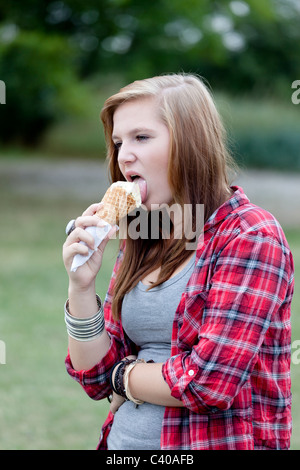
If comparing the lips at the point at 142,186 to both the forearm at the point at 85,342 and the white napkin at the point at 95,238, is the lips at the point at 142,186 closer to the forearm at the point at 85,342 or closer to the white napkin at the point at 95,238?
the white napkin at the point at 95,238

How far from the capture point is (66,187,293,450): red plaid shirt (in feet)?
5.17

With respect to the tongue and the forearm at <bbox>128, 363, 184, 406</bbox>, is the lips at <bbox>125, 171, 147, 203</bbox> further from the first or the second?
the forearm at <bbox>128, 363, 184, 406</bbox>

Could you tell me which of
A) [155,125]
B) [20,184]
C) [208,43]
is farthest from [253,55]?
[155,125]

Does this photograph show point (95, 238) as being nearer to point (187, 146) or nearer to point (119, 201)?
point (119, 201)

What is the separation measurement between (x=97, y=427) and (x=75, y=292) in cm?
271

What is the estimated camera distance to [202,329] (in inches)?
64.2

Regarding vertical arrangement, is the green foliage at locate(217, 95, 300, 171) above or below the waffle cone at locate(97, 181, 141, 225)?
above

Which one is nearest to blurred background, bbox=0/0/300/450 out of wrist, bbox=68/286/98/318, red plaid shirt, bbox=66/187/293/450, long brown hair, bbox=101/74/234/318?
long brown hair, bbox=101/74/234/318

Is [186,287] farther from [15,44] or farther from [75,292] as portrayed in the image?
[15,44]

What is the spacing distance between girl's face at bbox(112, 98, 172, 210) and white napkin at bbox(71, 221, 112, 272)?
0.58 feet

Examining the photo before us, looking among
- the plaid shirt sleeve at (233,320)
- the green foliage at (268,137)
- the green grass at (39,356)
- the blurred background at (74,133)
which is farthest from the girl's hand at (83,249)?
the green foliage at (268,137)

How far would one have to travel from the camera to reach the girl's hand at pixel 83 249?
1.78 metres

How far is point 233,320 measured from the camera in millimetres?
1579

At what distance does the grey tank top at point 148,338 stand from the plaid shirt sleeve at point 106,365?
4.0 inches
